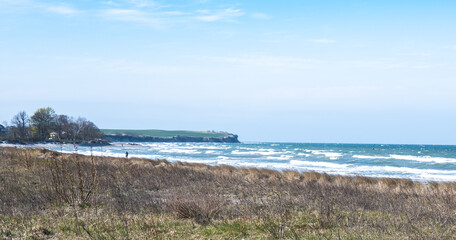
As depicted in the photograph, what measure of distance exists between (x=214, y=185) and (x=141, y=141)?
15446 cm

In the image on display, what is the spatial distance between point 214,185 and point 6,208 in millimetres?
6545

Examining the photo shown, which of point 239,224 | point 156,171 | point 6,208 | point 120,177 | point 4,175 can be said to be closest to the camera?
point 239,224

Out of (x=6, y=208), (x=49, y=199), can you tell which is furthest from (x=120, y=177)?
(x=6, y=208)

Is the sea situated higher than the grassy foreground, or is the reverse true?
the grassy foreground

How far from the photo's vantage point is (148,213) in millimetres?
8430

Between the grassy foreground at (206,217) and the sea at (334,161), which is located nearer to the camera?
the grassy foreground at (206,217)

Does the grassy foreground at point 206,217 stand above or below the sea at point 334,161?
above

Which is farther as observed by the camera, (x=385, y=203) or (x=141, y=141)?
(x=141, y=141)

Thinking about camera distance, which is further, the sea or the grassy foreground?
the sea

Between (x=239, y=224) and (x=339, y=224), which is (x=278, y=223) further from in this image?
(x=339, y=224)

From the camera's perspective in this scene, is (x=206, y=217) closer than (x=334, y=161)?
Yes

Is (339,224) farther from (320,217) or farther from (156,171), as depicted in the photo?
(156,171)

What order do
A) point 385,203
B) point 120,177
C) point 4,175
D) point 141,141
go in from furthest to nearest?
point 141,141, point 120,177, point 4,175, point 385,203

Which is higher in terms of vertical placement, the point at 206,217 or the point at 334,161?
the point at 206,217
